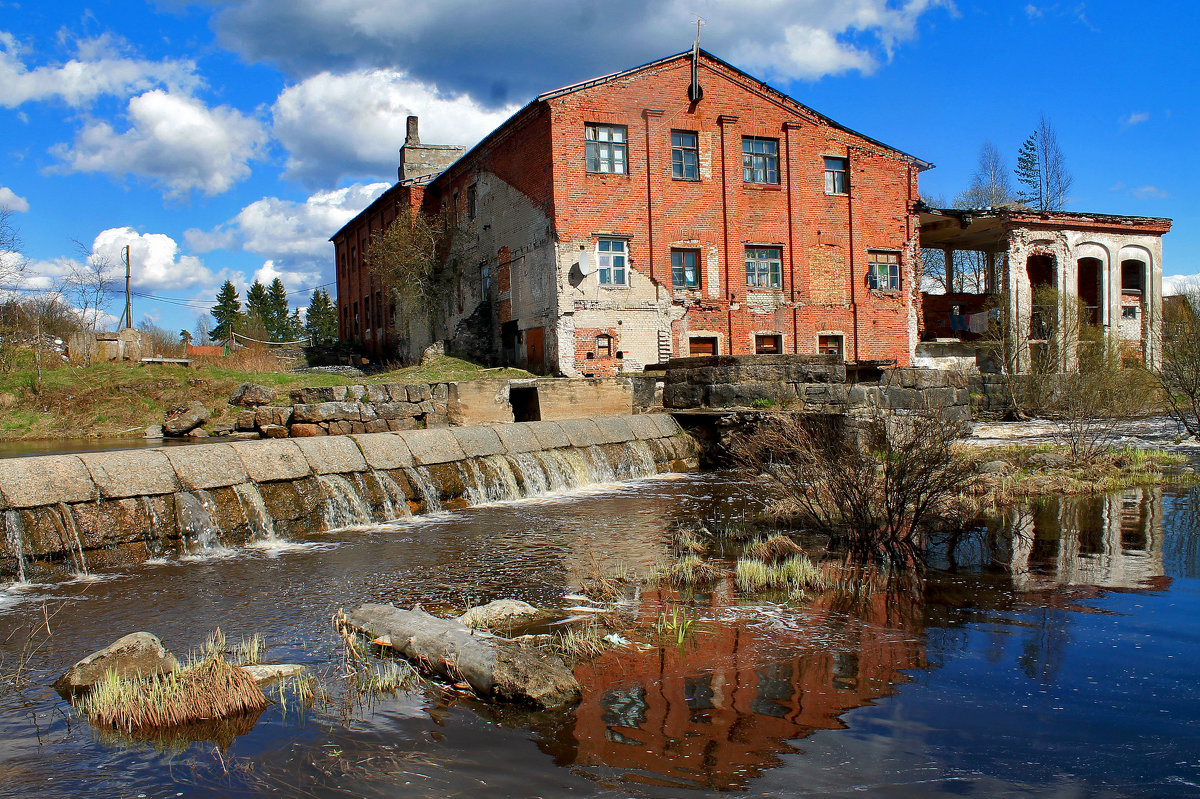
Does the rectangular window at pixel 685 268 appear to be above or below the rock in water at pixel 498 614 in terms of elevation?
above

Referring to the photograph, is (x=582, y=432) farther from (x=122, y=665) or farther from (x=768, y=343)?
(x=768, y=343)

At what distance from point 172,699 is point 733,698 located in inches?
113

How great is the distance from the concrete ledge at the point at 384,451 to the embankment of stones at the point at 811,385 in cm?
744

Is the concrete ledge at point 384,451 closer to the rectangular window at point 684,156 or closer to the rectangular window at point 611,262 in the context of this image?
the rectangular window at point 611,262

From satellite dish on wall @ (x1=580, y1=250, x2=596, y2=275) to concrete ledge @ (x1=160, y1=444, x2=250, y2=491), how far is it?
1480 cm

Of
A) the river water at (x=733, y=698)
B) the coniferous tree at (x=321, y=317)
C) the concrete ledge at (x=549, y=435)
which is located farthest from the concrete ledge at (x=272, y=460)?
the coniferous tree at (x=321, y=317)

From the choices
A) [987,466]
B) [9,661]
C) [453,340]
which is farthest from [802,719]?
[453,340]

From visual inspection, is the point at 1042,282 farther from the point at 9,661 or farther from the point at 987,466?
the point at 9,661

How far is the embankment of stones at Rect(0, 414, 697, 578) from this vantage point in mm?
7562

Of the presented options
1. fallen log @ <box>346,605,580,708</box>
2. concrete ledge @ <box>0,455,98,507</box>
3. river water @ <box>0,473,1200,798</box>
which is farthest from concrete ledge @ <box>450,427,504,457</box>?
fallen log @ <box>346,605,580,708</box>

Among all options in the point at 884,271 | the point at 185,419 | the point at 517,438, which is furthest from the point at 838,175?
the point at 185,419

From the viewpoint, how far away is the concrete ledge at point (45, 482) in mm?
7445

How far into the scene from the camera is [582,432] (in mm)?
13711

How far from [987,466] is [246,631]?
9844 millimetres
